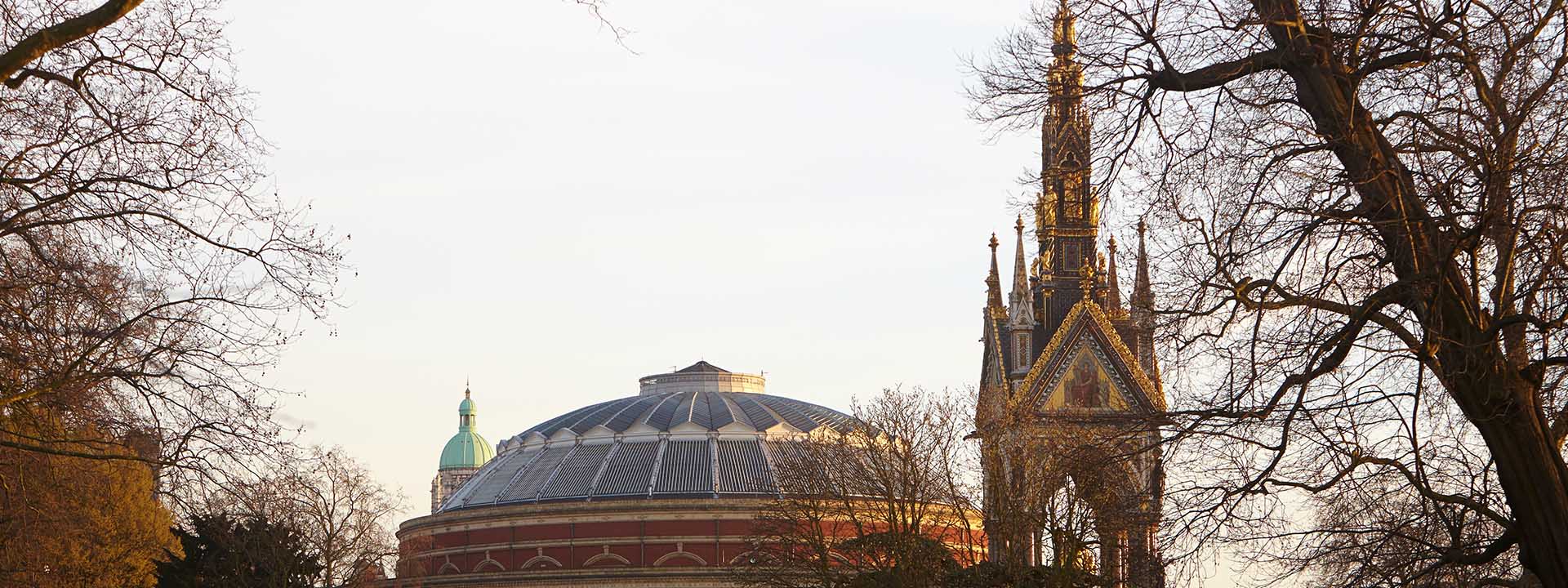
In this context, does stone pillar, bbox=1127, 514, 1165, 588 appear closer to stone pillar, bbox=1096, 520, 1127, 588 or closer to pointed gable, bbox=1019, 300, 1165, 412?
stone pillar, bbox=1096, 520, 1127, 588

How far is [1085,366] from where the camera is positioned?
5569 centimetres

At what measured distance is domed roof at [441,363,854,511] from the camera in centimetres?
8088

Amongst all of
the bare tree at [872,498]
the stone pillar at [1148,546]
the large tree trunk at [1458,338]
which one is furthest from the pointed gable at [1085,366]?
A: the large tree trunk at [1458,338]

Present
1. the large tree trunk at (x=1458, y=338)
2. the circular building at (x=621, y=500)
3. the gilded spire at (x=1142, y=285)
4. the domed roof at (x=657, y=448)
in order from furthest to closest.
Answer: the domed roof at (x=657, y=448)
the circular building at (x=621, y=500)
the gilded spire at (x=1142, y=285)
the large tree trunk at (x=1458, y=338)

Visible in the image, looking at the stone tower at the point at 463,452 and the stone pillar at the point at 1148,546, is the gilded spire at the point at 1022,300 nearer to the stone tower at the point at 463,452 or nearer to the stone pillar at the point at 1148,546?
the stone pillar at the point at 1148,546

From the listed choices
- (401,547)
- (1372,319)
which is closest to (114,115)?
(1372,319)

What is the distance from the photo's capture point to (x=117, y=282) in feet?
51.4

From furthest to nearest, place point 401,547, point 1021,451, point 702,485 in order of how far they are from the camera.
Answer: point 702,485 → point 401,547 → point 1021,451

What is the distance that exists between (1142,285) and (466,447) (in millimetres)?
163819

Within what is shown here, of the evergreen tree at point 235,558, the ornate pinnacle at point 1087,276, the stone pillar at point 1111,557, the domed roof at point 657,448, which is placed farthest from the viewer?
the domed roof at point 657,448

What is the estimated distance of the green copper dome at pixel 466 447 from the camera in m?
175

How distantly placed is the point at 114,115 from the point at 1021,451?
93.6 ft

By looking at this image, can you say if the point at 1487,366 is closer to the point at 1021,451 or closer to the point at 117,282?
the point at 117,282

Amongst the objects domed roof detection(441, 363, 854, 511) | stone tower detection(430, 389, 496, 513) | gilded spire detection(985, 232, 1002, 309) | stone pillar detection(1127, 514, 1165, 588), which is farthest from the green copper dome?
stone pillar detection(1127, 514, 1165, 588)
